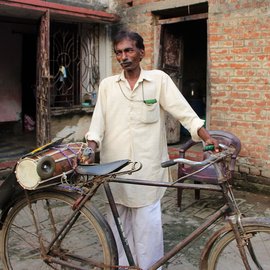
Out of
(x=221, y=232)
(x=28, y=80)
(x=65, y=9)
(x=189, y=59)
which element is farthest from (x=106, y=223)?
(x=28, y=80)

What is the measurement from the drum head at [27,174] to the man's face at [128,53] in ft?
2.98

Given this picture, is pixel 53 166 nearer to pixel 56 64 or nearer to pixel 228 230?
pixel 228 230

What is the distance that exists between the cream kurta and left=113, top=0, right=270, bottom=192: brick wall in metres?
2.82

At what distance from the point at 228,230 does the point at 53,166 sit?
3.65 feet

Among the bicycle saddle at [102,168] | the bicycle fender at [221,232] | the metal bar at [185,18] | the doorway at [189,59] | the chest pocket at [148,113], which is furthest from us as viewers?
the doorway at [189,59]

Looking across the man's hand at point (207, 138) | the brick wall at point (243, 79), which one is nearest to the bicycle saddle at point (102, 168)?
the man's hand at point (207, 138)

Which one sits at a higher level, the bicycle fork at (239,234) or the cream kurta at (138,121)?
the cream kurta at (138,121)

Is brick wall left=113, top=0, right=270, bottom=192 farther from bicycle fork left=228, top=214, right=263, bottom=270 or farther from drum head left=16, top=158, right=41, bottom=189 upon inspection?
drum head left=16, top=158, right=41, bottom=189

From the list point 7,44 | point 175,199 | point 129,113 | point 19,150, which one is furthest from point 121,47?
point 7,44

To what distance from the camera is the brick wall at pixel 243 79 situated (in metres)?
5.19

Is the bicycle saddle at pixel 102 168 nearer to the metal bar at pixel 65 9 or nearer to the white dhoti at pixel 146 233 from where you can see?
the white dhoti at pixel 146 233

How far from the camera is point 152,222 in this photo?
283cm

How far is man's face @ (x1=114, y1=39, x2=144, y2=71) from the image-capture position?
2648mm

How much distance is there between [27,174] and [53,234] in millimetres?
530
